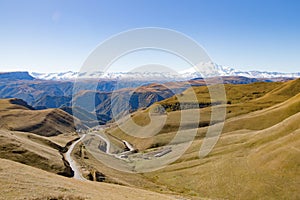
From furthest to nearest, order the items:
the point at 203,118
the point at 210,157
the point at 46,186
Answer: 1. the point at 203,118
2. the point at 210,157
3. the point at 46,186

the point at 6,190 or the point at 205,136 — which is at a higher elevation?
the point at 6,190

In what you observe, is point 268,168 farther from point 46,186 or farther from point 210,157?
point 46,186

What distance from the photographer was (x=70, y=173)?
74812 mm

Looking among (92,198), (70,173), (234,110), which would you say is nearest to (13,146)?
(70,173)

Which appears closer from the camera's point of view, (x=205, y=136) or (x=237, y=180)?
(x=237, y=180)

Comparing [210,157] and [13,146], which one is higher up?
[13,146]

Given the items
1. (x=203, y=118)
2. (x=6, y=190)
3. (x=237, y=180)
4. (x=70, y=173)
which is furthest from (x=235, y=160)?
(x=203, y=118)

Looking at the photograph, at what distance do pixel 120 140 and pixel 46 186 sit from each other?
160500mm

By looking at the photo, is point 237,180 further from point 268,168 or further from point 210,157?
point 210,157

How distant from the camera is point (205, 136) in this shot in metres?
142

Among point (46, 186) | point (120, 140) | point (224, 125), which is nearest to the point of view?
point (46, 186)

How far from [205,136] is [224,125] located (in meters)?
16.7

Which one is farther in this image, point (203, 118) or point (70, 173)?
point (203, 118)

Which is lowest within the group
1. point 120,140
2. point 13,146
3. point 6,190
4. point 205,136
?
point 120,140
